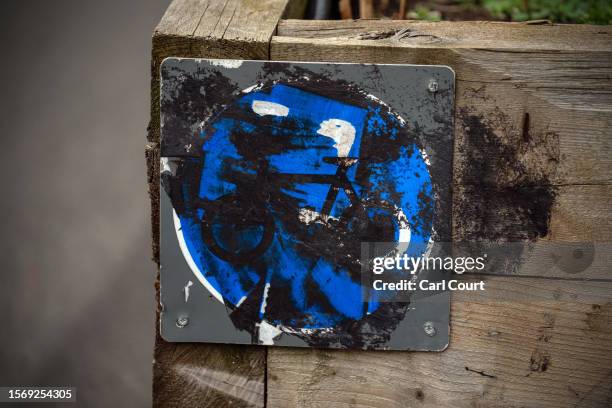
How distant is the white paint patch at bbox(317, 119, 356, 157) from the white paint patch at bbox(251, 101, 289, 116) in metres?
0.11

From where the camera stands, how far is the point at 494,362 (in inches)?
49.7

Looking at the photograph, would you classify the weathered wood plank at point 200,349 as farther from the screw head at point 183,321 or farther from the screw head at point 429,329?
the screw head at point 429,329

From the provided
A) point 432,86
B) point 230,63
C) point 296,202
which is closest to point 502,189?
point 432,86

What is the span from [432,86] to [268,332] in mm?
757

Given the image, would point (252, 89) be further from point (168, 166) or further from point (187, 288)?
point (187, 288)

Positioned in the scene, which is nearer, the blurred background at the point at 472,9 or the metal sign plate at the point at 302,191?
the metal sign plate at the point at 302,191

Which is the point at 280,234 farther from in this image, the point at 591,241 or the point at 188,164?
the point at 591,241

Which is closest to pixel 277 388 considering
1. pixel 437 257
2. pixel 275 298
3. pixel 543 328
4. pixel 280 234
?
pixel 275 298

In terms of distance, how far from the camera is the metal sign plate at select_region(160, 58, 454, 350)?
124cm

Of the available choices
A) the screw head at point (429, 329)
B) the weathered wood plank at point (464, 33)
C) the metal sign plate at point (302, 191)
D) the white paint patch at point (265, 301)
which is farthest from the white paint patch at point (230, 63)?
the screw head at point (429, 329)

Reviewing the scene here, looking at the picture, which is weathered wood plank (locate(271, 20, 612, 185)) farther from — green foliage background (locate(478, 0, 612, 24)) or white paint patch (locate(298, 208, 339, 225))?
green foliage background (locate(478, 0, 612, 24))

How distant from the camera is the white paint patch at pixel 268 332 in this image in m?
1.27

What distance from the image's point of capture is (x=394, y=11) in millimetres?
1895

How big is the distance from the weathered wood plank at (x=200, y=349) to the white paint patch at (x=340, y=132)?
242 mm
